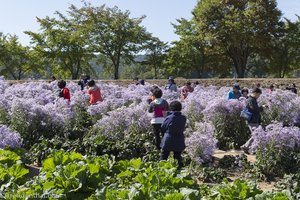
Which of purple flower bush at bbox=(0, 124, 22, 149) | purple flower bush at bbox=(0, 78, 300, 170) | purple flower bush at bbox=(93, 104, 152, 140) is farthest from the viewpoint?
purple flower bush at bbox=(0, 78, 300, 170)

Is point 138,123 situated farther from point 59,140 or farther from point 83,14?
point 83,14

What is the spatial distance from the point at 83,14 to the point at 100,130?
3668cm

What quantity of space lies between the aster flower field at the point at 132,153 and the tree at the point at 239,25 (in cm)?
2498

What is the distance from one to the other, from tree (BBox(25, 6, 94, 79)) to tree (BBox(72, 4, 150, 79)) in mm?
1317

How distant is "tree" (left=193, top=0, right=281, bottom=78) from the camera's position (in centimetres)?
3731

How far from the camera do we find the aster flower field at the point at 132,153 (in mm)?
4957

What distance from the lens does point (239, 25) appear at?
1460 inches

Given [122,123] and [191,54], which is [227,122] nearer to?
[122,123]

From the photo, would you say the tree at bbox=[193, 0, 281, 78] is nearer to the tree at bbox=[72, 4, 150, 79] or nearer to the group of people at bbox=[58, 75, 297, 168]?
the tree at bbox=[72, 4, 150, 79]

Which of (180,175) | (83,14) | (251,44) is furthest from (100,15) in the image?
(180,175)

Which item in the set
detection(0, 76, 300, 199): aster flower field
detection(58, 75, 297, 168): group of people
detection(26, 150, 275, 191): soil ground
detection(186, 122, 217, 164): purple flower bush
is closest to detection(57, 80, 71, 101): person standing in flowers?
detection(58, 75, 297, 168): group of people

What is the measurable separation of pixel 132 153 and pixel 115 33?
35.0 m

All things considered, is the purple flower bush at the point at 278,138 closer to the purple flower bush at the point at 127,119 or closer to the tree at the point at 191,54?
the purple flower bush at the point at 127,119

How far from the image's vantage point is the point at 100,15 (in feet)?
144
